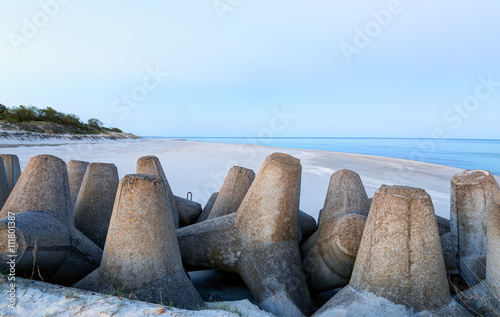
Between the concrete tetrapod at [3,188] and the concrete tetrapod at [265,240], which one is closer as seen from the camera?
the concrete tetrapod at [265,240]

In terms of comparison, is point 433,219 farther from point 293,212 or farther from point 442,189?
point 442,189

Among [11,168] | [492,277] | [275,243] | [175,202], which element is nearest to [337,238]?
[275,243]

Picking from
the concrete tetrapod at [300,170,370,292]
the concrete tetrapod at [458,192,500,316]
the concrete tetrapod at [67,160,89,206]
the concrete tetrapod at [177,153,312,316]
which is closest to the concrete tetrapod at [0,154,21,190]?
the concrete tetrapod at [67,160,89,206]

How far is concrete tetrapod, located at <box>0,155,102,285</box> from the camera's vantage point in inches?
111

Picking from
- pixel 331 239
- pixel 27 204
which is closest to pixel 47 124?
pixel 27 204

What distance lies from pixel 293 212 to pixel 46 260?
233 centimetres

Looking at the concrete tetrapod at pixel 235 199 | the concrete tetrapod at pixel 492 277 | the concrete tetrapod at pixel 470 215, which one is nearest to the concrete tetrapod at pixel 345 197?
the concrete tetrapod at pixel 235 199

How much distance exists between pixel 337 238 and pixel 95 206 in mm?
2774

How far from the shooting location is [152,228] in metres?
2.87

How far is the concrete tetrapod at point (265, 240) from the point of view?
3318 mm

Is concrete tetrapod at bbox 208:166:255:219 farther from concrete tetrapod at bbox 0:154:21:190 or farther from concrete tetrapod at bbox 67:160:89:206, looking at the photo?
concrete tetrapod at bbox 0:154:21:190

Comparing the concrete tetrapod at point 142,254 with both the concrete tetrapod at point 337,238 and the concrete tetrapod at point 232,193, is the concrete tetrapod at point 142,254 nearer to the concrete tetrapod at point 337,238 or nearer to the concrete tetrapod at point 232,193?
the concrete tetrapod at point 337,238

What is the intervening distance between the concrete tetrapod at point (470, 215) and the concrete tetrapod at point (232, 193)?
8.13ft

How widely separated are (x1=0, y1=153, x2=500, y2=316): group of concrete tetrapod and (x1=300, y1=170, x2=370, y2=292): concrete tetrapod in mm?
12
